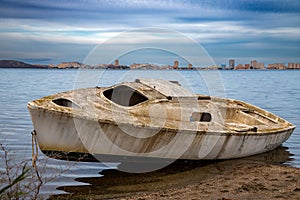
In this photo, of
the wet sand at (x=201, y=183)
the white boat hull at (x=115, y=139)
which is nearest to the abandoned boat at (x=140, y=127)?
the white boat hull at (x=115, y=139)

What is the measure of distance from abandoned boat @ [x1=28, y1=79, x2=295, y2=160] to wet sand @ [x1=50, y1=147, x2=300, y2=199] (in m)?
0.51

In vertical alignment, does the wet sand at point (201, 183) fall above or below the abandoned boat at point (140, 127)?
below

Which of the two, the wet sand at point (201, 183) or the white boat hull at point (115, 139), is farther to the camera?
the white boat hull at point (115, 139)

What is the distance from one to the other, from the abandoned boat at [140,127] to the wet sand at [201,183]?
1.66 feet

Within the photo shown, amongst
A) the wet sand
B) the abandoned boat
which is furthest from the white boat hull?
the wet sand

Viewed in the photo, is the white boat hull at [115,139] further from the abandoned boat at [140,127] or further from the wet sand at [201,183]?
the wet sand at [201,183]

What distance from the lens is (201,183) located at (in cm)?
1055

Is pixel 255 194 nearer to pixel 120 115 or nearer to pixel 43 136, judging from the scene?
pixel 120 115

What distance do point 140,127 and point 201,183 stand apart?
7.20 feet

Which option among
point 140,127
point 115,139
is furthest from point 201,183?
point 115,139

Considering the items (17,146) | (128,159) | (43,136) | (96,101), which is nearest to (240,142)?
(128,159)

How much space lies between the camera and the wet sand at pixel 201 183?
9211 millimetres

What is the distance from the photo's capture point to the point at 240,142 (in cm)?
1259

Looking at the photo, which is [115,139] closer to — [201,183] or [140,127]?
[140,127]
